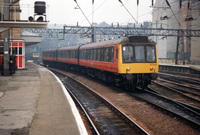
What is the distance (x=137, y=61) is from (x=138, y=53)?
491 mm

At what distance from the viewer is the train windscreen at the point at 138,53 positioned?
14.7m

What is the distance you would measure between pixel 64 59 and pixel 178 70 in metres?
15.1

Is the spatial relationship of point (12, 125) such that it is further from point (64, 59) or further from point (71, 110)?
point (64, 59)

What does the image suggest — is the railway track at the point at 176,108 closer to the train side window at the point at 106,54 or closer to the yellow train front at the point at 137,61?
the yellow train front at the point at 137,61

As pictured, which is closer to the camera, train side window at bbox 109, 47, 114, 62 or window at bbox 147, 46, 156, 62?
window at bbox 147, 46, 156, 62

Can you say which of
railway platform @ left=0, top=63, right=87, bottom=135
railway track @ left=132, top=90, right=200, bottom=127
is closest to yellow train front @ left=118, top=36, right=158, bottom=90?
railway track @ left=132, top=90, right=200, bottom=127

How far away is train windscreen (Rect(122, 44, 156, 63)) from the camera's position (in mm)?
14695

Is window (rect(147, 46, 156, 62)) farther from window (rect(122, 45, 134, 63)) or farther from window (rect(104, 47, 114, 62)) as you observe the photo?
window (rect(104, 47, 114, 62))

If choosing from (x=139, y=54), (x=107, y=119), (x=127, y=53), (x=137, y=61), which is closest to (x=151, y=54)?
(x=139, y=54)

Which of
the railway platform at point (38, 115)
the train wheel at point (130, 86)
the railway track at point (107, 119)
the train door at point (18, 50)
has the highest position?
the train door at point (18, 50)

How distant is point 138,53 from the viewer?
14844 mm

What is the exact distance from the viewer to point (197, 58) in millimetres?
48625

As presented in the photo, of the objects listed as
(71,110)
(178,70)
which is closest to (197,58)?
(178,70)

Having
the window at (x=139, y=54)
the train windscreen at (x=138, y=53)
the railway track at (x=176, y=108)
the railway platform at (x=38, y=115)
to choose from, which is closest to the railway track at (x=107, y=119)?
the railway platform at (x=38, y=115)
